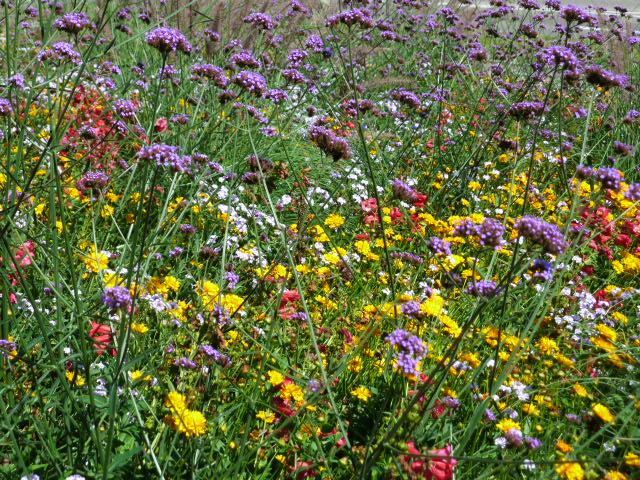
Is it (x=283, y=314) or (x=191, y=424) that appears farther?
(x=283, y=314)

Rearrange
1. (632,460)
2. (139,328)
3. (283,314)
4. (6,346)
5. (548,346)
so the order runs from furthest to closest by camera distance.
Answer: (548,346), (283,314), (139,328), (6,346), (632,460)

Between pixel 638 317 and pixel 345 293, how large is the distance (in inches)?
58.4

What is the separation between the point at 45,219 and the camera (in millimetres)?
2734

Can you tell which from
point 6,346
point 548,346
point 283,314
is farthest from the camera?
point 548,346

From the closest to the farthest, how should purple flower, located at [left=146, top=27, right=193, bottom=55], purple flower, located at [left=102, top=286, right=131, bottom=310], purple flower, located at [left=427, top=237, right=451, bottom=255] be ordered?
1. purple flower, located at [left=102, top=286, right=131, bottom=310]
2. purple flower, located at [left=427, top=237, right=451, bottom=255]
3. purple flower, located at [left=146, top=27, right=193, bottom=55]

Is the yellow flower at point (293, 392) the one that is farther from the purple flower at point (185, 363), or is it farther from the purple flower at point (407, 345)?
the purple flower at point (407, 345)

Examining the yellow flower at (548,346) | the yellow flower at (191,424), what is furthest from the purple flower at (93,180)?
the yellow flower at (548,346)

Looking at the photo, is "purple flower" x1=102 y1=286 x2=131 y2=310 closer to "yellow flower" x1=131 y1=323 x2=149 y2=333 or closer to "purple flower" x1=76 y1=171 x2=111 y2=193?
"yellow flower" x1=131 y1=323 x2=149 y2=333

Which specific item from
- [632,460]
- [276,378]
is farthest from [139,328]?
[632,460]

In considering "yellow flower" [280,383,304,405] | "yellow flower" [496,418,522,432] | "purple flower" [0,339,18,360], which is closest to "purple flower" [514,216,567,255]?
"yellow flower" [496,418,522,432]

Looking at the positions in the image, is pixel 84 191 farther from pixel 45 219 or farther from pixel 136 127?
pixel 136 127

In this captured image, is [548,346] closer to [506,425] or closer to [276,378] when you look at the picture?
[506,425]

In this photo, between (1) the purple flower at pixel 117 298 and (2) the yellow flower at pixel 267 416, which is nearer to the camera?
(1) the purple flower at pixel 117 298

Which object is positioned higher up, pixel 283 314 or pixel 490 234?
pixel 490 234
